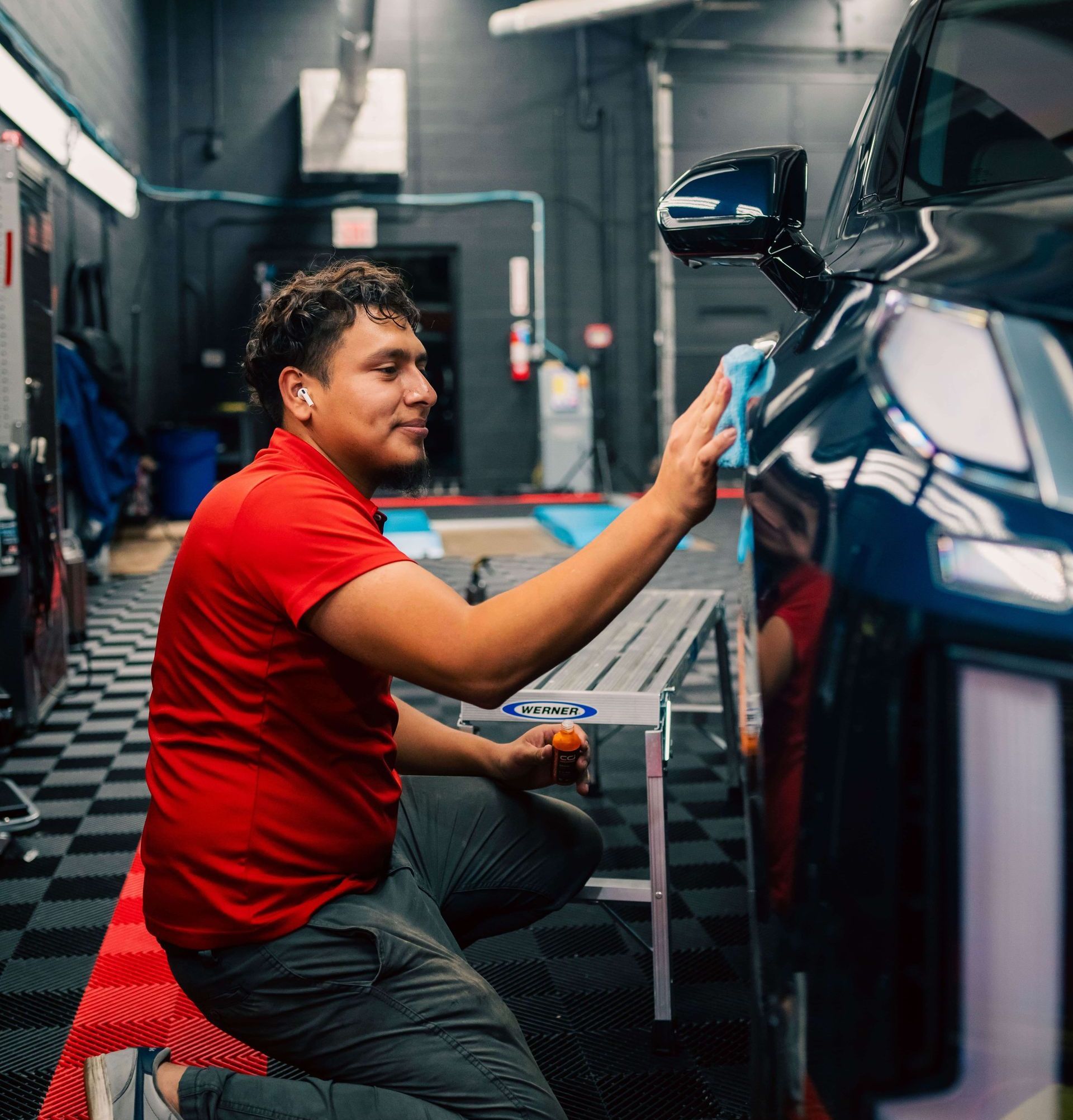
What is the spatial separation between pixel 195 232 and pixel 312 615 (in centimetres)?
1054

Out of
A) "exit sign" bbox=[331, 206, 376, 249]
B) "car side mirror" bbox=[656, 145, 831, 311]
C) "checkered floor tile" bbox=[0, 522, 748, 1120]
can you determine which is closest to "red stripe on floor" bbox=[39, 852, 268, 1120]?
"checkered floor tile" bbox=[0, 522, 748, 1120]

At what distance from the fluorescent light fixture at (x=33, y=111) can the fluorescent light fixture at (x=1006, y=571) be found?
5.68m

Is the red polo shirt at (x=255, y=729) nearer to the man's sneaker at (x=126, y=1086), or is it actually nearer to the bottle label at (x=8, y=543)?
the man's sneaker at (x=126, y=1086)

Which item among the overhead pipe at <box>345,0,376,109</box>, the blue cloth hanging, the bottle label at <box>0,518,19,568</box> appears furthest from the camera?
the overhead pipe at <box>345,0,376,109</box>

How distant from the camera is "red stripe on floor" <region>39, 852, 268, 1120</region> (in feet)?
5.57

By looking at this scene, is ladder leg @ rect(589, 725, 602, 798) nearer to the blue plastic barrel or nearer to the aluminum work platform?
the aluminum work platform

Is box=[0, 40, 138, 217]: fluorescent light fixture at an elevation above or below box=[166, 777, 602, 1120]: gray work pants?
above

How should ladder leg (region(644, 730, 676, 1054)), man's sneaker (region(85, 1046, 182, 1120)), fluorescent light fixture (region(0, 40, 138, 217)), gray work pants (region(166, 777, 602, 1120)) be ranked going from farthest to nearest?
fluorescent light fixture (region(0, 40, 138, 217))
ladder leg (region(644, 730, 676, 1054))
man's sneaker (region(85, 1046, 182, 1120))
gray work pants (region(166, 777, 602, 1120))

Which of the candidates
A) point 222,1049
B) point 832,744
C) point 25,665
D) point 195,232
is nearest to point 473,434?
point 195,232

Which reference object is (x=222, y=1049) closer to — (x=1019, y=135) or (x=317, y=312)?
(x=317, y=312)

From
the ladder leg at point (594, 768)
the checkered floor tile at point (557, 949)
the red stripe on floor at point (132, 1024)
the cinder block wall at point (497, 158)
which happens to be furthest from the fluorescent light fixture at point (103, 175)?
the red stripe on floor at point (132, 1024)

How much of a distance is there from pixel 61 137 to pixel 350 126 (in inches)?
171

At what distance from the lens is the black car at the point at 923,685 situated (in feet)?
2.12

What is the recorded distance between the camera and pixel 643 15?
36.5ft
